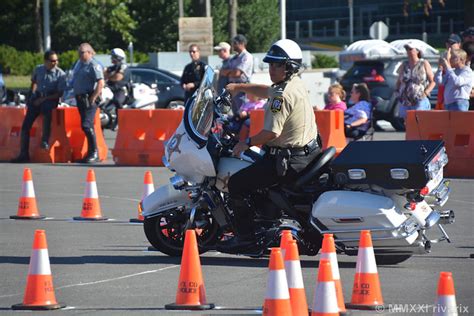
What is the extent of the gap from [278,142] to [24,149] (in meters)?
11.3

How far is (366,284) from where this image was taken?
8.16m

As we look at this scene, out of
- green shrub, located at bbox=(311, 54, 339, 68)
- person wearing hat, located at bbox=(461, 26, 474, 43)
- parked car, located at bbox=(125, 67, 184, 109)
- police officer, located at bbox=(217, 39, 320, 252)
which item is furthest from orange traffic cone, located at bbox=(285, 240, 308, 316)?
green shrub, located at bbox=(311, 54, 339, 68)

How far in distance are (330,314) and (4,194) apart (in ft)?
32.2

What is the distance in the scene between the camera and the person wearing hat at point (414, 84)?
18844 mm

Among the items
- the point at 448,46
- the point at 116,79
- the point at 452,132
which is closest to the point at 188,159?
the point at 452,132

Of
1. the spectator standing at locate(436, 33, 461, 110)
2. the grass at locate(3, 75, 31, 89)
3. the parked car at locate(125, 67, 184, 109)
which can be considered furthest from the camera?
the grass at locate(3, 75, 31, 89)

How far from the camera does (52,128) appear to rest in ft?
68.0

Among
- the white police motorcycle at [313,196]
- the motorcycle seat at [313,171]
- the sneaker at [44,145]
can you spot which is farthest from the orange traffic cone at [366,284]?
the sneaker at [44,145]

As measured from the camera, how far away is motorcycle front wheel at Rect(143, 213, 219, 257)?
1060 centimetres

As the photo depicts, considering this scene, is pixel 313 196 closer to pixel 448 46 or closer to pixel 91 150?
pixel 448 46

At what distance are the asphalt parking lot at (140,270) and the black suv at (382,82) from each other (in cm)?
1340

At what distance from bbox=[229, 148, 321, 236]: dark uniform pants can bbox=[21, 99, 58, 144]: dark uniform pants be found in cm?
1059

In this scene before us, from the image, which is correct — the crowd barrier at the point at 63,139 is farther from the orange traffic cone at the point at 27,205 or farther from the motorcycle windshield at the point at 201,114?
the motorcycle windshield at the point at 201,114

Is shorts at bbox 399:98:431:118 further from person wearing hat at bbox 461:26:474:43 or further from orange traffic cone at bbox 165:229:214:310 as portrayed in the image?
orange traffic cone at bbox 165:229:214:310
